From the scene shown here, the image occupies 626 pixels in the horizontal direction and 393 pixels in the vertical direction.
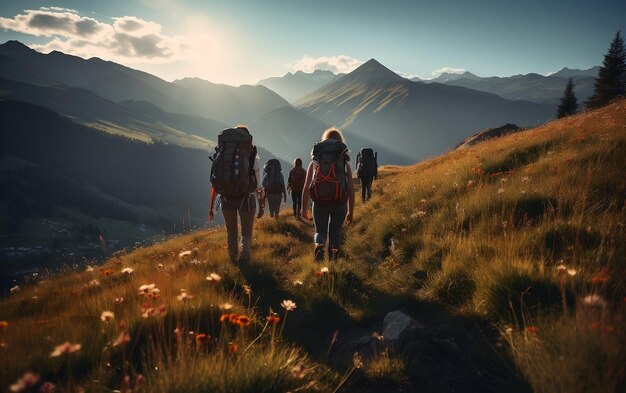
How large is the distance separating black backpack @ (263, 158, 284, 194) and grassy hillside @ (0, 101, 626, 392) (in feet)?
25.9

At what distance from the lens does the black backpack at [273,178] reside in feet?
48.5

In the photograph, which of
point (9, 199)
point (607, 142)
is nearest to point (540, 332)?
point (607, 142)

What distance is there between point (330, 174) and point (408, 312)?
3.03 metres

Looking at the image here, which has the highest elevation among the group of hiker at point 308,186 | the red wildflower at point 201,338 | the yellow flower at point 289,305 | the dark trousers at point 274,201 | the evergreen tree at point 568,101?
the evergreen tree at point 568,101

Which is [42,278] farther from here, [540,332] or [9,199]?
[9,199]

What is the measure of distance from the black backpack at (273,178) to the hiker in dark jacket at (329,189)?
7975 mm

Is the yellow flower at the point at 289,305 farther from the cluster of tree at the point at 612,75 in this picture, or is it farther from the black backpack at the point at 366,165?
the cluster of tree at the point at 612,75

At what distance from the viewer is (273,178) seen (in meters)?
14.8

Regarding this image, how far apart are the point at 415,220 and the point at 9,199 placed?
245 metres

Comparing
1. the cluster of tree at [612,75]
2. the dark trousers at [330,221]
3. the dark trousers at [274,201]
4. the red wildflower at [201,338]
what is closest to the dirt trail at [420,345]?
Result: the red wildflower at [201,338]

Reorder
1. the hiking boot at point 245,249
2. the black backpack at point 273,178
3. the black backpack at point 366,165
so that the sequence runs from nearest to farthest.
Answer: the hiking boot at point 245,249 → the black backpack at point 273,178 → the black backpack at point 366,165

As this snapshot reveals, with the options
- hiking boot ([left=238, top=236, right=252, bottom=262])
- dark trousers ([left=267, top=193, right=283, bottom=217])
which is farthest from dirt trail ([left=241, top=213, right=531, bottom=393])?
dark trousers ([left=267, top=193, right=283, bottom=217])

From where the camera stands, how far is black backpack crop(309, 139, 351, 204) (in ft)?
21.3

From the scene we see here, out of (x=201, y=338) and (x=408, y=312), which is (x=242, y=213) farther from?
(x=201, y=338)
